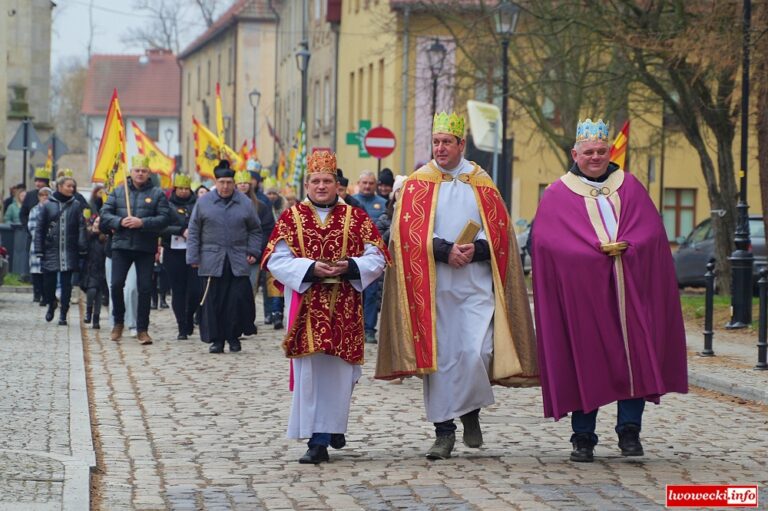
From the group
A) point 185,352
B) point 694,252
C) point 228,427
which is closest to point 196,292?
point 185,352

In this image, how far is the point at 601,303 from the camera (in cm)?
961

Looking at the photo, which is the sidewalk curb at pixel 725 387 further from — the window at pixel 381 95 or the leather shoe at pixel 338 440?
the window at pixel 381 95

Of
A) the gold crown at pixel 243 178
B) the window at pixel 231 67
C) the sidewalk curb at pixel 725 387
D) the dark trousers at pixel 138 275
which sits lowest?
the sidewalk curb at pixel 725 387

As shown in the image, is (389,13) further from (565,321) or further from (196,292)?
(565,321)

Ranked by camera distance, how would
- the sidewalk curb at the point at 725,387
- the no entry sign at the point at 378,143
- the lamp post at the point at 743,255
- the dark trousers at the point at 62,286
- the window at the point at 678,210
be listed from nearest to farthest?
the sidewalk curb at the point at 725,387 < the lamp post at the point at 743,255 < the dark trousers at the point at 62,286 < the no entry sign at the point at 378,143 < the window at the point at 678,210

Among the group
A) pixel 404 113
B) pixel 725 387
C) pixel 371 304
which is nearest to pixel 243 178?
pixel 371 304

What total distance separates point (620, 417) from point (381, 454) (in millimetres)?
1397

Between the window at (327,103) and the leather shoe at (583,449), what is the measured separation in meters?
49.7

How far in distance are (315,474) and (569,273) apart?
1.83 m

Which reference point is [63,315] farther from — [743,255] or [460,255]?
[460,255]

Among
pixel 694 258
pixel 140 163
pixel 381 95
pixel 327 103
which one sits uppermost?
pixel 327 103

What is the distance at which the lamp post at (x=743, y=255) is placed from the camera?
2025 centimetres

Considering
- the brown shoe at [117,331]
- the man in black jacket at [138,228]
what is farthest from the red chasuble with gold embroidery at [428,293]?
the brown shoe at [117,331]

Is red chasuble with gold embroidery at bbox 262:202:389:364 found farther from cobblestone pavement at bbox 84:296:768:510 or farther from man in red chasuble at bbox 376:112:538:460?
cobblestone pavement at bbox 84:296:768:510
